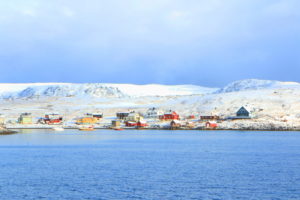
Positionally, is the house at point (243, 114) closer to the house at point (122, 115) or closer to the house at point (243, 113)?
the house at point (243, 113)

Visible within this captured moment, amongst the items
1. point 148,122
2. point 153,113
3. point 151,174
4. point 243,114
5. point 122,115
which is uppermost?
point 153,113

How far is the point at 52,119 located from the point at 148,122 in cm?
3257

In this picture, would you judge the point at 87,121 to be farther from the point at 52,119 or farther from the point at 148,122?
the point at 148,122

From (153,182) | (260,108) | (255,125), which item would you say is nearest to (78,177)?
(153,182)

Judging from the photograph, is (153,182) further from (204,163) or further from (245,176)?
(204,163)

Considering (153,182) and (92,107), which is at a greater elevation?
(92,107)

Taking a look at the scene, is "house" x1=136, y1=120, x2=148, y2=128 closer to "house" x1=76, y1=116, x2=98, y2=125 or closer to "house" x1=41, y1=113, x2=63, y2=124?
"house" x1=76, y1=116, x2=98, y2=125

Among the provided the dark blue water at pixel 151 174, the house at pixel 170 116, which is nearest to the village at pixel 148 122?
the house at pixel 170 116

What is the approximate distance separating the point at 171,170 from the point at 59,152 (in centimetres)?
2472

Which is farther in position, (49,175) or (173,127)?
(173,127)

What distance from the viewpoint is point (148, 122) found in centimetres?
15525

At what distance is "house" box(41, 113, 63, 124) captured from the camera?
162 m

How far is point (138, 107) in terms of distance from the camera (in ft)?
620

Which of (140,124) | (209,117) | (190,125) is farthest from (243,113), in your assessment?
(140,124)
